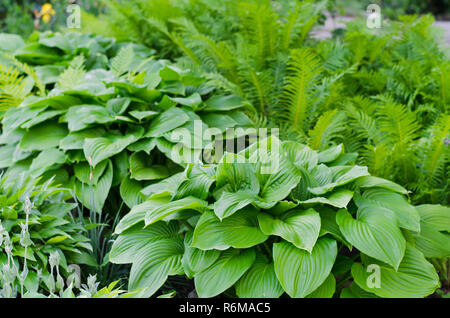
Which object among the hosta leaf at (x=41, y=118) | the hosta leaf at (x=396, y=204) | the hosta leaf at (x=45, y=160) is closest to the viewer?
the hosta leaf at (x=396, y=204)

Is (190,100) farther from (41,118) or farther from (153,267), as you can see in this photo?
(153,267)

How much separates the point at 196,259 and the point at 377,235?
2.36ft

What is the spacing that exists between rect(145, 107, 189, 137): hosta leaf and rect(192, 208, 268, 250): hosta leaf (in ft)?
2.98

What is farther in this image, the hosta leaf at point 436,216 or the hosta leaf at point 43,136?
the hosta leaf at point 43,136

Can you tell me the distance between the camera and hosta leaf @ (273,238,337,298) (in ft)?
5.28

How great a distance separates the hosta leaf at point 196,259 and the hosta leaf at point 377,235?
53 centimetres

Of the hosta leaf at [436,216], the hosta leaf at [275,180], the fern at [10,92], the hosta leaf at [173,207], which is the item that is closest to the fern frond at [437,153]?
the hosta leaf at [436,216]

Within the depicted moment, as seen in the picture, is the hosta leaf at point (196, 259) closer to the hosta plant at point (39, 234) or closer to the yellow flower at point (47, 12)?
the hosta plant at point (39, 234)

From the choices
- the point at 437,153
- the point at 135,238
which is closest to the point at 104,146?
the point at 135,238

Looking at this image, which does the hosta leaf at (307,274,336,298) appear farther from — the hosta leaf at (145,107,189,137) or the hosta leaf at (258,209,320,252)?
the hosta leaf at (145,107,189,137)

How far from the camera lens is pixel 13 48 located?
3.97m

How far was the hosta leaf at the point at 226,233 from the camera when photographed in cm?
174

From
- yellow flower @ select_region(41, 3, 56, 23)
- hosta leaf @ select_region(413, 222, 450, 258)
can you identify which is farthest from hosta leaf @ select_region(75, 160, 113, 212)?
yellow flower @ select_region(41, 3, 56, 23)

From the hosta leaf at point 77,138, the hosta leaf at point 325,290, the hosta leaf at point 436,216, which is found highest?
the hosta leaf at point 77,138
